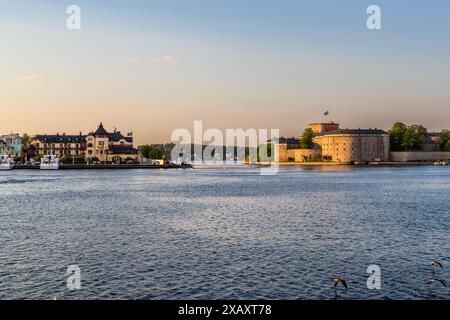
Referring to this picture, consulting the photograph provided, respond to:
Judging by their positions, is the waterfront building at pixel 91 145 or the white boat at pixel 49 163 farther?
the waterfront building at pixel 91 145

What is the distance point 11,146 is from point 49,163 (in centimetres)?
3307

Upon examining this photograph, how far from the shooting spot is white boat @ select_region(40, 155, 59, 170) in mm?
→ 165500

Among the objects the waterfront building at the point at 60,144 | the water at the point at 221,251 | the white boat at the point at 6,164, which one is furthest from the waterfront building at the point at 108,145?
the water at the point at 221,251

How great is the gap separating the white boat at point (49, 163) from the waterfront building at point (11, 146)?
92.1ft

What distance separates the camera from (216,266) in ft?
74.9

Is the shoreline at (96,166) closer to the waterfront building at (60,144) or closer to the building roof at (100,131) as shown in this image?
the waterfront building at (60,144)

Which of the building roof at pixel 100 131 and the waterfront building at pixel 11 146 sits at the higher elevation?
the building roof at pixel 100 131

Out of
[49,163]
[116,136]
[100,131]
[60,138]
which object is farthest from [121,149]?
[49,163]

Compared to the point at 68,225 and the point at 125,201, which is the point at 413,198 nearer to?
the point at 125,201

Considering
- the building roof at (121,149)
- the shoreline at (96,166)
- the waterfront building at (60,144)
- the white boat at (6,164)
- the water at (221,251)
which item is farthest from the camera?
the waterfront building at (60,144)

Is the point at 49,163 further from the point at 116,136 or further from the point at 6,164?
the point at 116,136

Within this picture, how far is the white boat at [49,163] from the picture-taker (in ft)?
543

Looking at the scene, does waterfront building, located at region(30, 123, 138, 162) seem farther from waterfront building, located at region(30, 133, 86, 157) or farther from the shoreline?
the shoreline

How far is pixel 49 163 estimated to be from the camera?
554 feet
